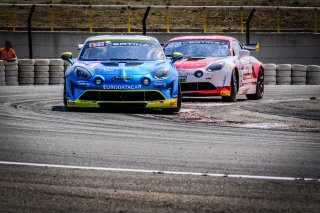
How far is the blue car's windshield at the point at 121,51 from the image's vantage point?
15148mm

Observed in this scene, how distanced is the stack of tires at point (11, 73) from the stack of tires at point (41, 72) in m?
0.55

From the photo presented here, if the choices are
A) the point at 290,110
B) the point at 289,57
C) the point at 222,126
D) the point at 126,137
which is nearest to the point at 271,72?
the point at 289,57

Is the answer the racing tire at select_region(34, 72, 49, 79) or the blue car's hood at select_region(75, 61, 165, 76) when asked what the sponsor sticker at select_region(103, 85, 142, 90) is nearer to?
the blue car's hood at select_region(75, 61, 165, 76)

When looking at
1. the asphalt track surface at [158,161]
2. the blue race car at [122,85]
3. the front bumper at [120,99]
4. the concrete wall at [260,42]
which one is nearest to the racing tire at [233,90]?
the blue race car at [122,85]

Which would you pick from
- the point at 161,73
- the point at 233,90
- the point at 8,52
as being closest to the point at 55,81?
the point at 8,52

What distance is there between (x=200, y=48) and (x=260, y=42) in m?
16.6

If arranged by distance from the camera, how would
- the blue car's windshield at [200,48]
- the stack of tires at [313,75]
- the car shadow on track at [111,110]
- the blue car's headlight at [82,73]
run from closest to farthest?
the blue car's headlight at [82,73] → the car shadow on track at [111,110] → the blue car's windshield at [200,48] → the stack of tires at [313,75]

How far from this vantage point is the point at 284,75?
87.6ft

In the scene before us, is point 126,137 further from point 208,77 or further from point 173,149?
point 208,77

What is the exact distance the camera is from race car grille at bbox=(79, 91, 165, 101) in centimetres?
1406

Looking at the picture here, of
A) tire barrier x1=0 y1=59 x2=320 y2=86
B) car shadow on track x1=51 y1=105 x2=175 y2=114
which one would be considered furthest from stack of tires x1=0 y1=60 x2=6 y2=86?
car shadow on track x1=51 y1=105 x2=175 y2=114

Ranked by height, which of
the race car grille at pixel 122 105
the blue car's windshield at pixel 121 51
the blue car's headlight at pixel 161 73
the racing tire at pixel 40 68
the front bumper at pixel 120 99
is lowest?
the racing tire at pixel 40 68

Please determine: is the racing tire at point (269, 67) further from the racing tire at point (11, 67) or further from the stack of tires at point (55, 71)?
the racing tire at point (11, 67)

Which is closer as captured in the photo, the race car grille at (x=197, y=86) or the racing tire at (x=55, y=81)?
the race car grille at (x=197, y=86)
